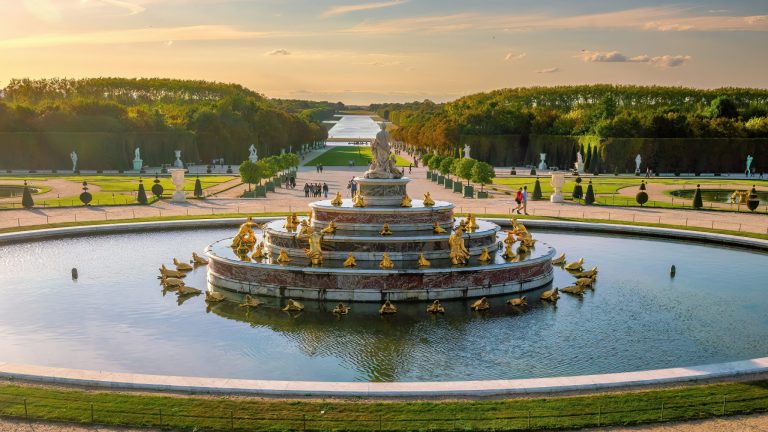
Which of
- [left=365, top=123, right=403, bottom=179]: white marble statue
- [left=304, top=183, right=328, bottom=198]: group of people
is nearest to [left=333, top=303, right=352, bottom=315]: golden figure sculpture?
[left=365, top=123, right=403, bottom=179]: white marble statue

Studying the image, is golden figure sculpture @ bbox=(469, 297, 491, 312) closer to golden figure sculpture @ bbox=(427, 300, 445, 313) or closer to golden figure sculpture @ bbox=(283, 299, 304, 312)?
golden figure sculpture @ bbox=(427, 300, 445, 313)

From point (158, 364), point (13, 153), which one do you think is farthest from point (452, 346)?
point (13, 153)

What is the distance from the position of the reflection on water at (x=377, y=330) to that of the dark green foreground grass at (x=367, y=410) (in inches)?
87.1

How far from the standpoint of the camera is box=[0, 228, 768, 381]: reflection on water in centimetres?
1727

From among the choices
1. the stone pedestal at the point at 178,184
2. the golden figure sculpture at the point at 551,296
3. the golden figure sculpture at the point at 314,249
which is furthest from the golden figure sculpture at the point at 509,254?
the stone pedestal at the point at 178,184

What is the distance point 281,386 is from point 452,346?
5557 mm

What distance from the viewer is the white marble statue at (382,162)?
30.9m

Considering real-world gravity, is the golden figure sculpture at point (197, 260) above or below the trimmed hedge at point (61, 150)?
below

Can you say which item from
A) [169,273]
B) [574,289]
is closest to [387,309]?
[574,289]

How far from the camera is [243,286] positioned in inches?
973

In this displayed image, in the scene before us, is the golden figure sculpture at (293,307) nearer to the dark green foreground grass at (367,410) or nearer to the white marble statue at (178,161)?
the dark green foreground grass at (367,410)

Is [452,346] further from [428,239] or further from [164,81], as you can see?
[164,81]

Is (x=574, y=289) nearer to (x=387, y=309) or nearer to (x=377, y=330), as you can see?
(x=387, y=309)

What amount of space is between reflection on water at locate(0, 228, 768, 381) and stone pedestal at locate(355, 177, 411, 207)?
7534 mm
